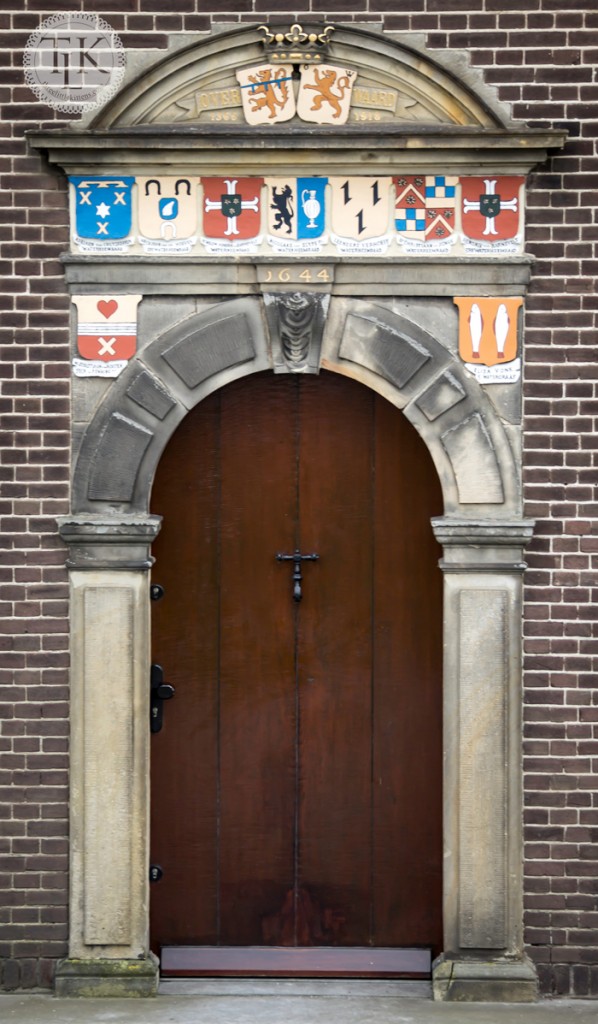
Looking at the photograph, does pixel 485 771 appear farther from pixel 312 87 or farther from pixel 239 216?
pixel 312 87

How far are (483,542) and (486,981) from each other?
6.34ft

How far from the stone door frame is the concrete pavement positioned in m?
0.11

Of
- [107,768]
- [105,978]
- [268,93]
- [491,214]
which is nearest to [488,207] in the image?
[491,214]

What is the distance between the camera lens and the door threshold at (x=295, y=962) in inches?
270

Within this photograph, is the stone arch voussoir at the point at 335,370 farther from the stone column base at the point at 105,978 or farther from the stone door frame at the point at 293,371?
the stone column base at the point at 105,978

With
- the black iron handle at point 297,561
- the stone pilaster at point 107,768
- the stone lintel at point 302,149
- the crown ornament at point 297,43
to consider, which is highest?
the crown ornament at point 297,43

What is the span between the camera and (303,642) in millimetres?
6945

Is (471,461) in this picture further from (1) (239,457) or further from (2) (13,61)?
(2) (13,61)

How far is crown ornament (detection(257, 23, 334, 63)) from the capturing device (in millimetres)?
6555

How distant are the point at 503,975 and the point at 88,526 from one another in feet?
8.82

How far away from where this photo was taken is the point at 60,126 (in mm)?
6625

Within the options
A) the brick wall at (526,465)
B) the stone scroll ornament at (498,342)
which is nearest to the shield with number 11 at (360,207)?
the stone scroll ornament at (498,342)

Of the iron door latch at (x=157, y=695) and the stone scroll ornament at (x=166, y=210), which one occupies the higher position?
the stone scroll ornament at (x=166, y=210)

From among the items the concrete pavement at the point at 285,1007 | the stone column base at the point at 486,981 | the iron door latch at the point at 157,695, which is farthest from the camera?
the iron door latch at the point at 157,695
